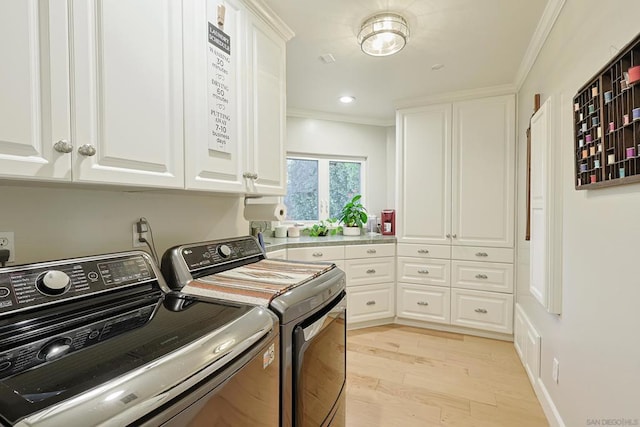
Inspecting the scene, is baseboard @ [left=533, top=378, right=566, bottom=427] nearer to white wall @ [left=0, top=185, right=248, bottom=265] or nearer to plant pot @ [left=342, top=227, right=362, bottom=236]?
plant pot @ [left=342, top=227, right=362, bottom=236]

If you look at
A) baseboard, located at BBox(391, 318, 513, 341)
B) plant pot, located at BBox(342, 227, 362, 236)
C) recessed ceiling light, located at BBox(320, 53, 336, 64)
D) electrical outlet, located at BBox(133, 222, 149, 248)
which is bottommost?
baseboard, located at BBox(391, 318, 513, 341)

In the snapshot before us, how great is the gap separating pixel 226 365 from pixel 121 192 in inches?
40.3

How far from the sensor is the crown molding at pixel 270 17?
5.39 feet

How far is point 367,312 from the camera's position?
3.21 m

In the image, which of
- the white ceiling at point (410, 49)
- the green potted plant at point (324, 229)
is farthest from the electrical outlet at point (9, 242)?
the green potted plant at point (324, 229)

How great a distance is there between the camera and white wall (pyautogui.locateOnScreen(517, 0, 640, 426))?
3.47 feet

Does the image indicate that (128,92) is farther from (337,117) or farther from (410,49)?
(337,117)

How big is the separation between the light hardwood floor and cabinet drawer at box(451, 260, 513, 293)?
0.51 meters

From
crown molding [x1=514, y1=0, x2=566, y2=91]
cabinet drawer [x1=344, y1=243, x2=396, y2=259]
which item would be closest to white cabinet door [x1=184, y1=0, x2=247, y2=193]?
crown molding [x1=514, y1=0, x2=566, y2=91]

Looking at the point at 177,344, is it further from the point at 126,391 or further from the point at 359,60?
the point at 359,60

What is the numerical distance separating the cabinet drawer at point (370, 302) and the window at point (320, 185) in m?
1.06

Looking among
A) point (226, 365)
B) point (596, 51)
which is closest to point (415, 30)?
point (596, 51)

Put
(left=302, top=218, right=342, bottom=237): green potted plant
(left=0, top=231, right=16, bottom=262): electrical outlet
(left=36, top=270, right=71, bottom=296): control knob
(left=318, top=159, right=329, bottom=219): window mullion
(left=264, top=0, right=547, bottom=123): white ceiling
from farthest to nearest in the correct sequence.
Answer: (left=318, top=159, right=329, bottom=219): window mullion → (left=302, top=218, right=342, bottom=237): green potted plant → (left=264, top=0, right=547, bottom=123): white ceiling → (left=0, top=231, right=16, bottom=262): electrical outlet → (left=36, top=270, right=71, bottom=296): control knob

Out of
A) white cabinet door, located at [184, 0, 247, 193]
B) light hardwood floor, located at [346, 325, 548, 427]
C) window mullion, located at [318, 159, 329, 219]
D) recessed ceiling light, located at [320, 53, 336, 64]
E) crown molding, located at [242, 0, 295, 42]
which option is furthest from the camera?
window mullion, located at [318, 159, 329, 219]
